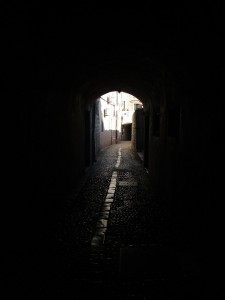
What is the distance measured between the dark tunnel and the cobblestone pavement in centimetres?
27

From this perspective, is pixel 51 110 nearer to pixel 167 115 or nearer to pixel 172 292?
pixel 167 115

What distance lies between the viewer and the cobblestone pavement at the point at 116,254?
3.50 meters

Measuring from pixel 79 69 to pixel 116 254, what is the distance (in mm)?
4854

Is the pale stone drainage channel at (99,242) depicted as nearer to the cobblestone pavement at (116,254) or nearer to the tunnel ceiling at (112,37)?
the cobblestone pavement at (116,254)

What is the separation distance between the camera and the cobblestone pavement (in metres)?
3.50

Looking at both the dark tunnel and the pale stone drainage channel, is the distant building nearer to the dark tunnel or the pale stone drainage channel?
the pale stone drainage channel

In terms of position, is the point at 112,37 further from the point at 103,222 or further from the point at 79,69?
the point at 103,222

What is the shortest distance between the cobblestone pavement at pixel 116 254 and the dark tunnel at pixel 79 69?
0.27 m

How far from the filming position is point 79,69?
22.8 ft

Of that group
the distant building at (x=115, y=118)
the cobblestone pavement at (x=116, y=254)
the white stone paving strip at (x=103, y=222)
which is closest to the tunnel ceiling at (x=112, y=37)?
the cobblestone pavement at (x=116, y=254)

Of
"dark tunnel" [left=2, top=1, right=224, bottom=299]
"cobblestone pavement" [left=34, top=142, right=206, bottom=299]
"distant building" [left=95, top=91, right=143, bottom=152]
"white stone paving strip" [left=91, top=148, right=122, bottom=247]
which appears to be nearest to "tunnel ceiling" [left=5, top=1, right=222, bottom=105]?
"dark tunnel" [left=2, top=1, right=224, bottom=299]

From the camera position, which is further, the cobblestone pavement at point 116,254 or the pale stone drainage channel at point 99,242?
the pale stone drainage channel at point 99,242

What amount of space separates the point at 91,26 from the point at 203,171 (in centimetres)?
300

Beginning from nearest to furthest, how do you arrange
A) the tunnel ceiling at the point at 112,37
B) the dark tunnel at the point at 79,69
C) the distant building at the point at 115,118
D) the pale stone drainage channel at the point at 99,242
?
the tunnel ceiling at the point at 112,37 → the dark tunnel at the point at 79,69 → the pale stone drainage channel at the point at 99,242 → the distant building at the point at 115,118
